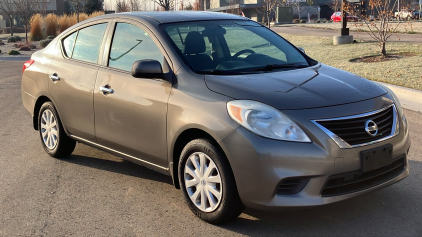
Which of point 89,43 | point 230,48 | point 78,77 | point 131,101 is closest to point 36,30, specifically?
point 89,43

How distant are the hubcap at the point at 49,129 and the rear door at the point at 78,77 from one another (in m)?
0.30

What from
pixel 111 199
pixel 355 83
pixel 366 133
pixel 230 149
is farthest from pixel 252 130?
pixel 111 199

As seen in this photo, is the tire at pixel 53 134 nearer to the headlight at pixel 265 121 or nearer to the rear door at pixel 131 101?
the rear door at pixel 131 101

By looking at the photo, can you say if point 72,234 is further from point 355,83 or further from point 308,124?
point 355,83

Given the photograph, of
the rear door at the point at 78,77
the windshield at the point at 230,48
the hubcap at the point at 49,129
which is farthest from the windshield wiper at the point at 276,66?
the hubcap at the point at 49,129

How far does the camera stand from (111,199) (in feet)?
15.9

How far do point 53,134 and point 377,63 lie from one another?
963cm

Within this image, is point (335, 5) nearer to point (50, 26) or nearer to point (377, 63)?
point (50, 26)

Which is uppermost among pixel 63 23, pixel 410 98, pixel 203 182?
pixel 63 23

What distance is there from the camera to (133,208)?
4.58m

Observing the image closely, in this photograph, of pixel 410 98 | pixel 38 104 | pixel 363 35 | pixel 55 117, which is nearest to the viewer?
pixel 55 117

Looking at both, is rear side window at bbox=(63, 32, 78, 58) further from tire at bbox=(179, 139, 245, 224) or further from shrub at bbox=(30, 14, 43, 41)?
shrub at bbox=(30, 14, 43, 41)

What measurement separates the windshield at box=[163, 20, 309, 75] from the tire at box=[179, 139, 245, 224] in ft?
2.57

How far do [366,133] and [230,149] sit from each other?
1.03 metres
